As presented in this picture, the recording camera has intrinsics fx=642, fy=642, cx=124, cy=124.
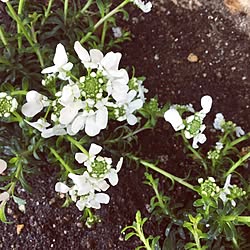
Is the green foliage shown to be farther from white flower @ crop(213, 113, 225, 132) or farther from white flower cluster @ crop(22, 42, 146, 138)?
white flower @ crop(213, 113, 225, 132)

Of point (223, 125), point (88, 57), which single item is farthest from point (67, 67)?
point (223, 125)

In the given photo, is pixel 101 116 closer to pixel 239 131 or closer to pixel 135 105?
pixel 135 105

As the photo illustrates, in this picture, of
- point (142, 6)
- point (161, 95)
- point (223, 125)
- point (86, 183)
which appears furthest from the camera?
point (161, 95)

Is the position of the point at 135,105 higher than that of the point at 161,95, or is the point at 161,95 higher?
the point at 135,105

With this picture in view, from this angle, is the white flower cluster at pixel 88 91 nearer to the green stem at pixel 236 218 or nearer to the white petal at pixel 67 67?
the white petal at pixel 67 67

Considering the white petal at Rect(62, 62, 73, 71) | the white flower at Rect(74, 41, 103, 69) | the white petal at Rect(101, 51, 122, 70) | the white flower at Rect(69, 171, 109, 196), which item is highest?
the white petal at Rect(101, 51, 122, 70)

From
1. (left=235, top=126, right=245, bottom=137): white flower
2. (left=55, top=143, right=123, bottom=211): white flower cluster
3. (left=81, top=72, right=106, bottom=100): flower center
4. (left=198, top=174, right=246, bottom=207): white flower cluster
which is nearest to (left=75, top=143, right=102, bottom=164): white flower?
(left=55, top=143, right=123, bottom=211): white flower cluster

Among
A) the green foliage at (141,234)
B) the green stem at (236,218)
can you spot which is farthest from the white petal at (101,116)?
the green stem at (236,218)
